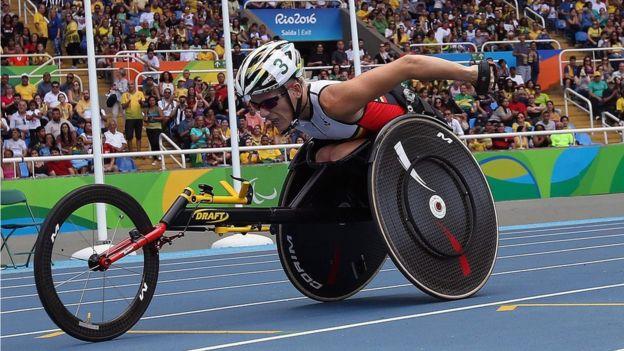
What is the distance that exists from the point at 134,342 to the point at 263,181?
12.5 metres

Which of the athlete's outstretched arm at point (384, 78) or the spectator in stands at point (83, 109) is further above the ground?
the athlete's outstretched arm at point (384, 78)

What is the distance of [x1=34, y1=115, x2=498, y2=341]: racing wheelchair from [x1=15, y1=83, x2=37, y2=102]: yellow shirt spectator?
42.9 ft

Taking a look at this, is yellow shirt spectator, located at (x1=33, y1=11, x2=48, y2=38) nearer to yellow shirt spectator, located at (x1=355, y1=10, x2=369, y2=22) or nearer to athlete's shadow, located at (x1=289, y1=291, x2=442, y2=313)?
yellow shirt spectator, located at (x1=355, y1=10, x2=369, y2=22)

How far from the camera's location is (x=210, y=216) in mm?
7961

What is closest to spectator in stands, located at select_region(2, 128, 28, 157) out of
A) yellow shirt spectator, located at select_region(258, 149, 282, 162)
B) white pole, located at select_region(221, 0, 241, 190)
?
white pole, located at select_region(221, 0, 241, 190)

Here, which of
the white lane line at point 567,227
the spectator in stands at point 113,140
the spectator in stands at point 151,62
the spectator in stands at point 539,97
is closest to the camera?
the white lane line at point 567,227

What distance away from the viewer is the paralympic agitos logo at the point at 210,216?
792 centimetres

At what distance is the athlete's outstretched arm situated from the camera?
8039 mm

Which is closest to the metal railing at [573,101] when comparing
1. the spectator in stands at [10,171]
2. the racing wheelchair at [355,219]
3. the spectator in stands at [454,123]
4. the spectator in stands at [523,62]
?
the spectator in stands at [523,62]

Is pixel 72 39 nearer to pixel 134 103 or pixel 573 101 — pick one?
pixel 134 103

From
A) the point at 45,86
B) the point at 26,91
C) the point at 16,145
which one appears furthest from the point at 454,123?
the point at 16,145

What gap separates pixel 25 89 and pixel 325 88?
582 inches

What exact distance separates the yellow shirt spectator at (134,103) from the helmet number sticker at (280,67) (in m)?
13.9

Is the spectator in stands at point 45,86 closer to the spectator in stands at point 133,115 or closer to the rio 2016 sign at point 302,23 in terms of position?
the spectator in stands at point 133,115
